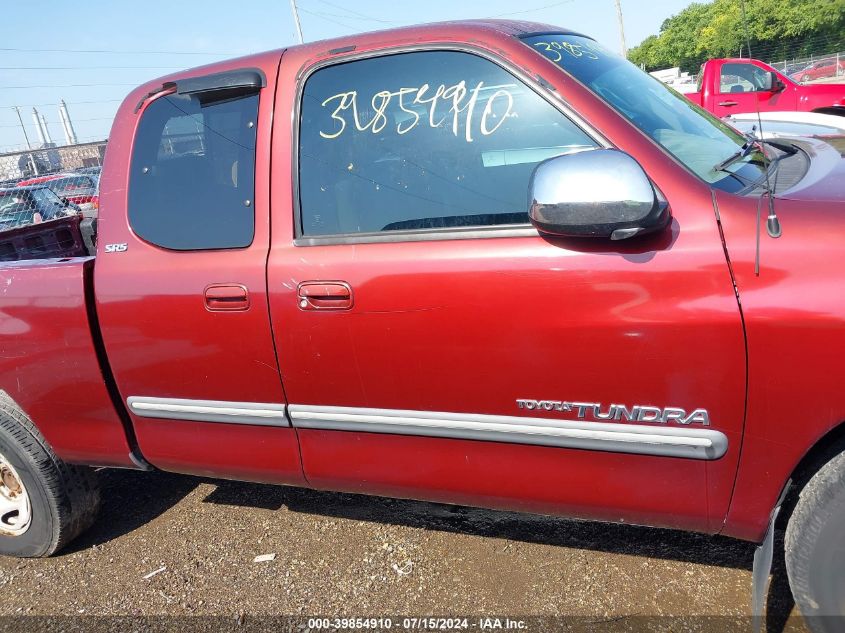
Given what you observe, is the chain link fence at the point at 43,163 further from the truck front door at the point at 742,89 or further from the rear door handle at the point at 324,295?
the truck front door at the point at 742,89

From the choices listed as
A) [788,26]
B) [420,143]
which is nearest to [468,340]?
[420,143]

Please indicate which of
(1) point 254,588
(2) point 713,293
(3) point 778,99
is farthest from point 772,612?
(3) point 778,99

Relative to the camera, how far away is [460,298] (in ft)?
5.97

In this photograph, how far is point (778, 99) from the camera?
906 centimetres

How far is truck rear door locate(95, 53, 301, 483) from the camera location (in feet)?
6.93

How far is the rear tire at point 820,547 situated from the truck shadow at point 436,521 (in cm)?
39

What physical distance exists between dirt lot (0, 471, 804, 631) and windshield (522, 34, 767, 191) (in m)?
1.41

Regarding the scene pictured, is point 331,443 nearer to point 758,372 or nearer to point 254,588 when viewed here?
point 254,588

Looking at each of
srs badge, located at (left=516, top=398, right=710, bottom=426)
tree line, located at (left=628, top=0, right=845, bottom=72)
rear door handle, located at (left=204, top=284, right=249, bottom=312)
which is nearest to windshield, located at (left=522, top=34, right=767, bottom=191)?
srs badge, located at (left=516, top=398, right=710, bottom=426)

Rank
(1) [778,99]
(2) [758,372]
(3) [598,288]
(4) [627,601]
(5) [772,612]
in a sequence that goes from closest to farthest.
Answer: (2) [758,372] → (3) [598,288] → (5) [772,612] → (4) [627,601] → (1) [778,99]

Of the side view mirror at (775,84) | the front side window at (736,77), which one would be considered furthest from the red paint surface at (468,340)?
the front side window at (736,77)

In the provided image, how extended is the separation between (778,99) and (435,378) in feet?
30.7

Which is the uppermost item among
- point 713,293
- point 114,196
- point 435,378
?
point 114,196

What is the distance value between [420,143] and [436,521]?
1.68 m
